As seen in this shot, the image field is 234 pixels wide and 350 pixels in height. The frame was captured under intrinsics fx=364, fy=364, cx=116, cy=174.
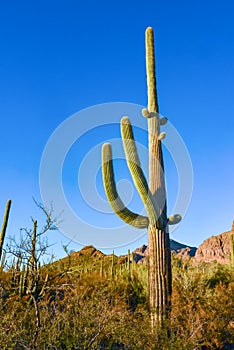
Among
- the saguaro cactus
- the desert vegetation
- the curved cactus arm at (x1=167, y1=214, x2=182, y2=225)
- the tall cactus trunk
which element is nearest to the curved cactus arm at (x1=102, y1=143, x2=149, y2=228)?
Result: the saguaro cactus

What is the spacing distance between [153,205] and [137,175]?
2.09 ft

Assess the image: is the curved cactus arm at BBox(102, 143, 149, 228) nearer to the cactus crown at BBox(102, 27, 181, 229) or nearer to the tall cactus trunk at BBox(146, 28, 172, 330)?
the cactus crown at BBox(102, 27, 181, 229)

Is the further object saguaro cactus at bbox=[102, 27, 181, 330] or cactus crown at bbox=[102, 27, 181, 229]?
cactus crown at bbox=[102, 27, 181, 229]

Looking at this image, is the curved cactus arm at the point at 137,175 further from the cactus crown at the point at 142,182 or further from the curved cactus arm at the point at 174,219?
the curved cactus arm at the point at 174,219

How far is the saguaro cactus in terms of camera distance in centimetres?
662

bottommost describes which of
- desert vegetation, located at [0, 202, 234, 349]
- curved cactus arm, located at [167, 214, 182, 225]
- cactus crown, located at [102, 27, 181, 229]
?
desert vegetation, located at [0, 202, 234, 349]

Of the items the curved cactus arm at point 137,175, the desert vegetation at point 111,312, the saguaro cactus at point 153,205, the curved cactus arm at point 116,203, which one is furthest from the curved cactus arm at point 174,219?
the desert vegetation at point 111,312

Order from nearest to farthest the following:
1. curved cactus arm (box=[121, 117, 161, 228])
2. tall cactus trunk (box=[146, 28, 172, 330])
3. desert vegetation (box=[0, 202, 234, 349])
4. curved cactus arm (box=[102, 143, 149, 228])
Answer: desert vegetation (box=[0, 202, 234, 349]) → tall cactus trunk (box=[146, 28, 172, 330]) → curved cactus arm (box=[121, 117, 161, 228]) → curved cactus arm (box=[102, 143, 149, 228])

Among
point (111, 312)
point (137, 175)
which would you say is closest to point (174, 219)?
point (137, 175)

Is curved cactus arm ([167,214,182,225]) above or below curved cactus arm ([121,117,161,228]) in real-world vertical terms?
below

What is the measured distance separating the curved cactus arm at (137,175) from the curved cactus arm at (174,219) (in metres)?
0.30

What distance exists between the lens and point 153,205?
679 centimetres

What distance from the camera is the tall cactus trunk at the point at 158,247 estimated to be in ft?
21.4

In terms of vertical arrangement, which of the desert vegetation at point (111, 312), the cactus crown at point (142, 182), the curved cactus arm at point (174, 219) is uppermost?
the cactus crown at point (142, 182)
